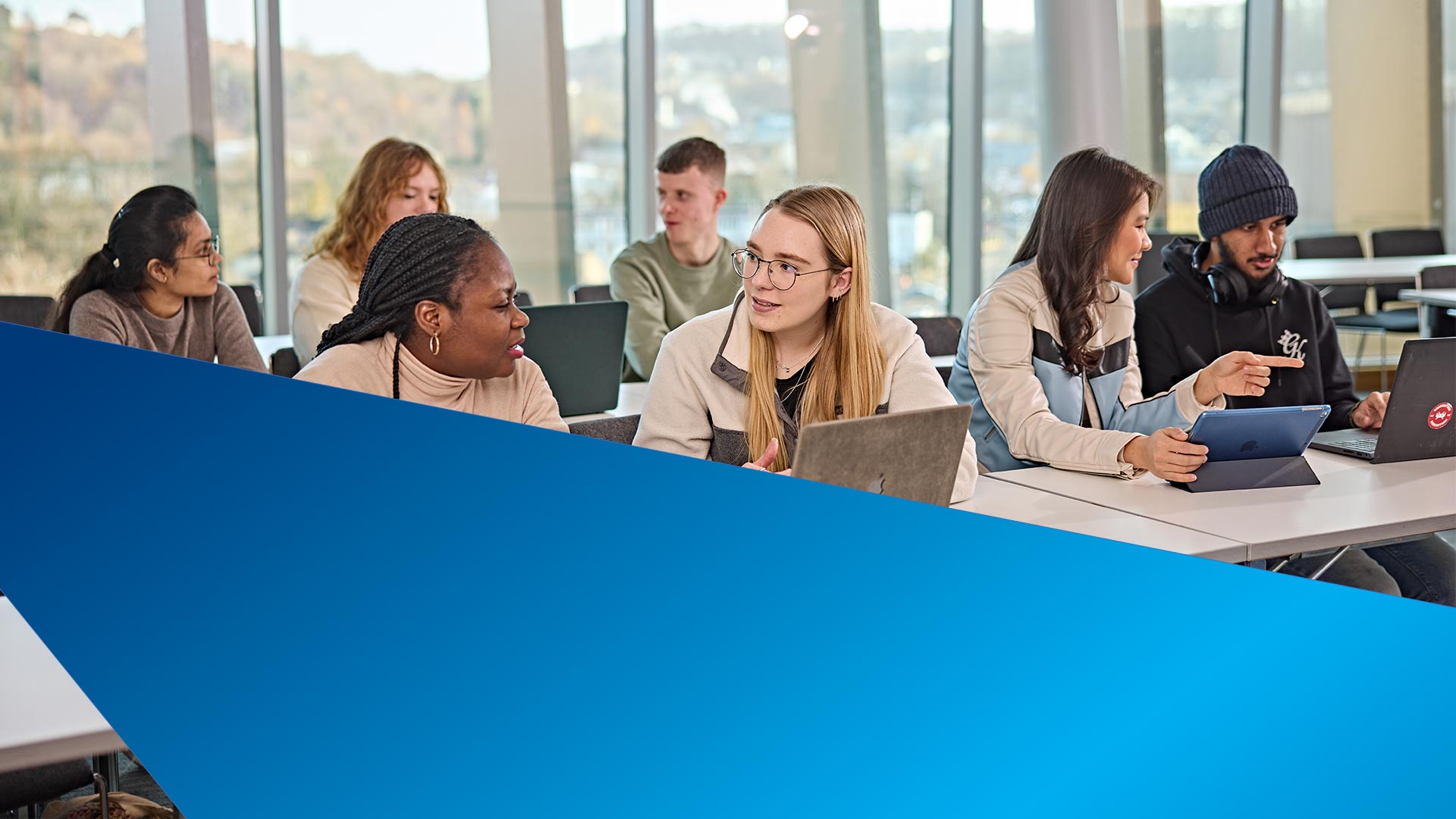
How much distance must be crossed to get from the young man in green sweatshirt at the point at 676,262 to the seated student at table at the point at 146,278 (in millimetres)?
1457

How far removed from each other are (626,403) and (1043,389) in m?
1.31

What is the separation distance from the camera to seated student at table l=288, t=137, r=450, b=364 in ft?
12.8

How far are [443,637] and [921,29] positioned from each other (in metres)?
7.56

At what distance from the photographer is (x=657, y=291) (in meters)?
4.53

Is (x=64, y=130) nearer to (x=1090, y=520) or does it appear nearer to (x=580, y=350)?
(x=580, y=350)

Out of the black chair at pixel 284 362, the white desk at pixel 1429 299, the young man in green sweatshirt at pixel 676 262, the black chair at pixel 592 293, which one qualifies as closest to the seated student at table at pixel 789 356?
the black chair at pixel 284 362

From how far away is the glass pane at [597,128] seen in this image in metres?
7.07

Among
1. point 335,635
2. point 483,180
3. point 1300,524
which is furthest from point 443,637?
point 483,180

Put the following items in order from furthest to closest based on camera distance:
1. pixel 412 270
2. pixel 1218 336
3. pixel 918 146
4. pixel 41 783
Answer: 1. pixel 918 146
2. pixel 1218 336
3. pixel 412 270
4. pixel 41 783

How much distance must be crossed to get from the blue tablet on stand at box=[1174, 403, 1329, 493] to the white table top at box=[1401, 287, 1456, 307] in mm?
3471

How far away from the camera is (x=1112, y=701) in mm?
691

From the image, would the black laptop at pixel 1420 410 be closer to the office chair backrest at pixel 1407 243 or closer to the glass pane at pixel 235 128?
the glass pane at pixel 235 128

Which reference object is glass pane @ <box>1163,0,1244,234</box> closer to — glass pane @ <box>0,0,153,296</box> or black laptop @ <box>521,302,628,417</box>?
black laptop @ <box>521,302,628,417</box>

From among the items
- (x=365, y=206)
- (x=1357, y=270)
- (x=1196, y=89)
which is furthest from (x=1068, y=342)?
(x=1196, y=89)
